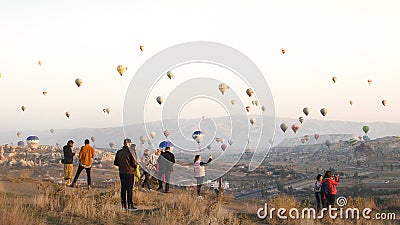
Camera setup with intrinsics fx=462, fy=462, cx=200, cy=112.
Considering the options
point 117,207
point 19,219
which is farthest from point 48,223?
point 117,207

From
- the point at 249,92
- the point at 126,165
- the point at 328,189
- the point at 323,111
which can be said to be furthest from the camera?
the point at 323,111

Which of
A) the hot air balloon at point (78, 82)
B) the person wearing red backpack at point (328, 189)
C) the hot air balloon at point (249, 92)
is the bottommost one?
the person wearing red backpack at point (328, 189)

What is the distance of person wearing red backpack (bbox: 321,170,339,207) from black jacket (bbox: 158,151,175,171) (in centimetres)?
571

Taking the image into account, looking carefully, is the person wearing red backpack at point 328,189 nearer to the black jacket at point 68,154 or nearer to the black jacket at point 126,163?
the black jacket at point 126,163

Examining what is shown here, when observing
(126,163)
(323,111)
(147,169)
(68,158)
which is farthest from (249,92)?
(126,163)

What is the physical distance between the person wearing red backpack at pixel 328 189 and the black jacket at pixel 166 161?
5706 millimetres

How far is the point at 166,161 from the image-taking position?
59.0 ft

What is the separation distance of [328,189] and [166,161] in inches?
245

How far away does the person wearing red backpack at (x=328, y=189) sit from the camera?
15156 mm

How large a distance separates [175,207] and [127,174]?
1.88 meters

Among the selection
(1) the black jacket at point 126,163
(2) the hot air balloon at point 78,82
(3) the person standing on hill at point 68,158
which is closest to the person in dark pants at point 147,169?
(3) the person standing on hill at point 68,158

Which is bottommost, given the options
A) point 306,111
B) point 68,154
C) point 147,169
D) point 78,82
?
point 147,169

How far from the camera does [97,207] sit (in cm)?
1150

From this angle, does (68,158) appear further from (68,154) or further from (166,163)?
(166,163)
